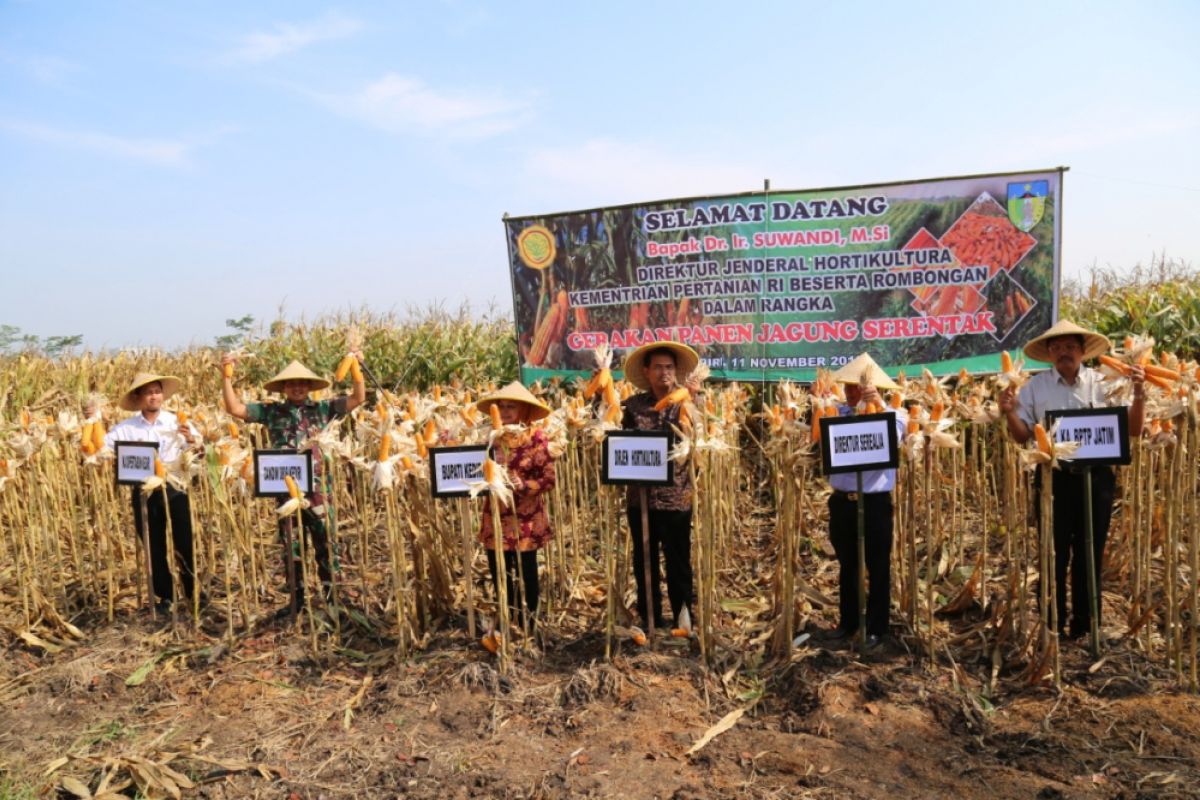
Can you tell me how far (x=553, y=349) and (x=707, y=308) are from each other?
1.63 metres

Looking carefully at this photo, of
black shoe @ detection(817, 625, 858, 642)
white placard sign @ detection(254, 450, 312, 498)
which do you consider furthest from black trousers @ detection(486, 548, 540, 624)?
black shoe @ detection(817, 625, 858, 642)

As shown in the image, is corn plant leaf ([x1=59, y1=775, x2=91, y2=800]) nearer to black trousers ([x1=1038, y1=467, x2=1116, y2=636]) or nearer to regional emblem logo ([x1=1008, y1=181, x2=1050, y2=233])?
black trousers ([x1=1038, y1=467, x2=1116, y2=636])

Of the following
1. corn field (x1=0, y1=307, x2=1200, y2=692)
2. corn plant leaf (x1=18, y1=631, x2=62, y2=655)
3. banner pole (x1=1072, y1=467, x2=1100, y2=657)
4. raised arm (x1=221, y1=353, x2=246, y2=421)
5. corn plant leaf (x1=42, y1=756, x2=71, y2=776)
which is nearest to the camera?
corn plant leaf (x1=42, y1=756, x2=71, y2=776)

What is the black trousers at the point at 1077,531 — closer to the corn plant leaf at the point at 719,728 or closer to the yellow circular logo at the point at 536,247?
the corn plant leaf at the point at 719,728

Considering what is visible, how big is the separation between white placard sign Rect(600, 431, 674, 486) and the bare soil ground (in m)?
0.90

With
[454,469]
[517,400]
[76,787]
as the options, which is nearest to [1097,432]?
[517,400]

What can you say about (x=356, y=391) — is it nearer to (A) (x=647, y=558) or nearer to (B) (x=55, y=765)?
(A) (x=647, y=558)

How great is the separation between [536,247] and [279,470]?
4.58m

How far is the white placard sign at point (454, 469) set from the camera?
438cm

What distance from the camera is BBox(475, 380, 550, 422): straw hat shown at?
466 cm

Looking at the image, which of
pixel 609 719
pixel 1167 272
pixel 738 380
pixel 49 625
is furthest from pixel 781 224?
pixel 1167 272

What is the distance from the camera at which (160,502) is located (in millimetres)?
5562

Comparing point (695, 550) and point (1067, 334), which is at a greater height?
point (1067, 334)

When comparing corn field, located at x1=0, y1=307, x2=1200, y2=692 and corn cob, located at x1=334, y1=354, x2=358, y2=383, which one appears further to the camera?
corn cob, located at x1=334, y1=354, x2=358, y2=383
